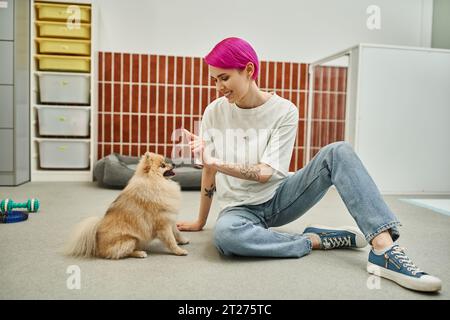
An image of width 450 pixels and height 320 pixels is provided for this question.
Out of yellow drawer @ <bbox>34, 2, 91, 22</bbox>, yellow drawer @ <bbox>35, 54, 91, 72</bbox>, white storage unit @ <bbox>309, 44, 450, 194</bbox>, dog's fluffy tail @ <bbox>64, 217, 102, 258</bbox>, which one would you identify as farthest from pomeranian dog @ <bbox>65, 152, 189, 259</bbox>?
yellow drawer @ <bbox>34, 2, 91, 22</bbox>

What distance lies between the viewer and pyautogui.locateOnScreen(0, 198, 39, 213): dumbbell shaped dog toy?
2174 millimetres

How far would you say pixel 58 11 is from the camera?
359 centimetres

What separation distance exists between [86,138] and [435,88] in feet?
9.61

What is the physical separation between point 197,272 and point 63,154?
8.82ft

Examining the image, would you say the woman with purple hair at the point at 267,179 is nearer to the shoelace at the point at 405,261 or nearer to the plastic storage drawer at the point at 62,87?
the shoelace at the point at 405,261

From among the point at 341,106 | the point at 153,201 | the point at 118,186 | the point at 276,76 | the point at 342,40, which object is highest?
the point at 342,40

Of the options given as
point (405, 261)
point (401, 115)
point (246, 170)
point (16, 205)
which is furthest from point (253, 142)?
point (401, 115)

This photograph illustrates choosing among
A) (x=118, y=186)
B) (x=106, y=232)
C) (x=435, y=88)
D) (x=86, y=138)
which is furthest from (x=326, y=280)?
(x=86, y=138)

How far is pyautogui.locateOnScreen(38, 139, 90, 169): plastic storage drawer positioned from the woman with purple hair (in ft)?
7.55

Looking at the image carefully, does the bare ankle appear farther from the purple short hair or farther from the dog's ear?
the dog's ear

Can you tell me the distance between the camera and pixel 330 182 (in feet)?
5.06

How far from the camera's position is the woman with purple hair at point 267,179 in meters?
1.38
